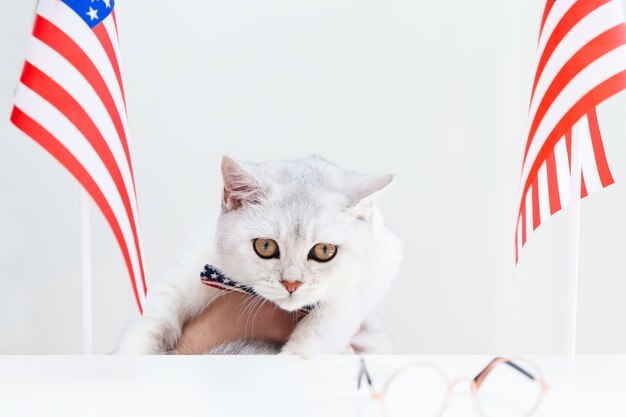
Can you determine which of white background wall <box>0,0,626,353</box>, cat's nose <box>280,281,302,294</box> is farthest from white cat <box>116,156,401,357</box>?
white background wall <box>0,0,626,353</box>

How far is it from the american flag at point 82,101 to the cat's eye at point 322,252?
379 mm

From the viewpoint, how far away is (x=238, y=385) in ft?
3.01

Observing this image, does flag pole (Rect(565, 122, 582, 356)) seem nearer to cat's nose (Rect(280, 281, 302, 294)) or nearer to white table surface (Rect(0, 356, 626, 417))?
white table surface (Rect(0, 356, 626, 417))

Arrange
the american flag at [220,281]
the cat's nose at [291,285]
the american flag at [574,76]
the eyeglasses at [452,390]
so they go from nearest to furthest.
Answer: the eyeglasses at [452,390]
the american flag at [574,76]
the cat's nose at [291,285]
the american flag at [220,281]

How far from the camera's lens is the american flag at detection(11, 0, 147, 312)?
92 centimetres

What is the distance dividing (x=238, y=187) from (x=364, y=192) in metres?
0.27

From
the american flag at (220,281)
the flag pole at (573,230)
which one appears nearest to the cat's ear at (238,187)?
the american flag at (220,281)

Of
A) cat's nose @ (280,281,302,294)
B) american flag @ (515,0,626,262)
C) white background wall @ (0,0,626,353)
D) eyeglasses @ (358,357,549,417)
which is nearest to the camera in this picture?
eyeglasses @ (358,357,549,417)

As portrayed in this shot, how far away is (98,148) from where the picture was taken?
973 mm

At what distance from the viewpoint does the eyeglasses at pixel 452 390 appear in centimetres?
83

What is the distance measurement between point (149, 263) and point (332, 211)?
1009 millimetres

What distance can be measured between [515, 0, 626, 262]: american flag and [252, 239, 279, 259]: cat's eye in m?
0.49

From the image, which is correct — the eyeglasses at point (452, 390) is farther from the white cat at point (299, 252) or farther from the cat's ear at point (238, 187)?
the cat's ear at point (238, 187)

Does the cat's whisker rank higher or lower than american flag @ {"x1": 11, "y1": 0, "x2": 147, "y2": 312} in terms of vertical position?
lower
